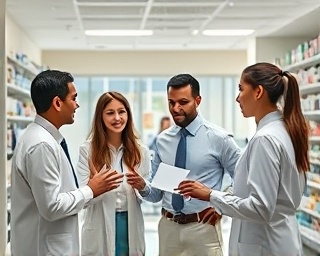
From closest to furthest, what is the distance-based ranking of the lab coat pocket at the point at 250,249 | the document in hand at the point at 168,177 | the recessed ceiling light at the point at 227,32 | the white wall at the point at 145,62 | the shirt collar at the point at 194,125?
the lab coat pocket at the point at 250,249, the document in hand at the point at 168,177, the shirt collar at the point at 194,125, the recessed ceiling light at the point at 227,32, the white wall at the point at 145,62

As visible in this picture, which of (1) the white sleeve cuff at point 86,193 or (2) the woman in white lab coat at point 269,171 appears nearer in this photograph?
(2) the woman in white lab coat at point 269,171

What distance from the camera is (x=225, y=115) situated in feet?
37.8

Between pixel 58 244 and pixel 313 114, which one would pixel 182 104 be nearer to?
pixel 58 244

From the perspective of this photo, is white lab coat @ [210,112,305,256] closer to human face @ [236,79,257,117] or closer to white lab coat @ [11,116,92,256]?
human face @ [236,79,257,117]

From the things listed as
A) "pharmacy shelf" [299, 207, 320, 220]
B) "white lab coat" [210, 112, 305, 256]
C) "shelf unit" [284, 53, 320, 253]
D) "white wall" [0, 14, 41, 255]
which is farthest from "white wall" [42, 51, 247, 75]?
"white lab coat" [210, 112, 305, 256]

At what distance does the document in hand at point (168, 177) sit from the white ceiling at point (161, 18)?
10.6 ft

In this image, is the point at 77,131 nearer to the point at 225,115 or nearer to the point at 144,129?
the point at 144,129

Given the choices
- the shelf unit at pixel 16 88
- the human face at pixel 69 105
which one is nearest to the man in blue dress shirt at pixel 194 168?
the human face at pixel 69 105

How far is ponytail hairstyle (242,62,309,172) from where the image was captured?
2.58m

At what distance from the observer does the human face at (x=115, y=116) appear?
3240mm

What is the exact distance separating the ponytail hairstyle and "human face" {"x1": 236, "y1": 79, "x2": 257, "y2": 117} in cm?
3

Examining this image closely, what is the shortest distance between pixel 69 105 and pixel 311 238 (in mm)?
4474

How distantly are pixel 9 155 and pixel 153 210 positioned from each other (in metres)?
5.19

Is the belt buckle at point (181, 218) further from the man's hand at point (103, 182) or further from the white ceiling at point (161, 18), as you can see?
the white ceiling at point (161, 18)
